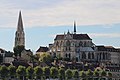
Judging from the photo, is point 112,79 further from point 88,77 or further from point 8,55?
point 8,55

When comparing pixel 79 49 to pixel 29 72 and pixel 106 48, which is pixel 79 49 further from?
pixel 29 72

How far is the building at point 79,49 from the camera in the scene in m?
124

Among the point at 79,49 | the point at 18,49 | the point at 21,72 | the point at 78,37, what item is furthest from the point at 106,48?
the point at 21,72

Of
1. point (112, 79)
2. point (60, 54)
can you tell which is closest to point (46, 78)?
point (112, 79)

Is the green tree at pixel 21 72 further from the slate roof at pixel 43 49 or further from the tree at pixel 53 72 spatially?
the slate roof at pixel 43 49

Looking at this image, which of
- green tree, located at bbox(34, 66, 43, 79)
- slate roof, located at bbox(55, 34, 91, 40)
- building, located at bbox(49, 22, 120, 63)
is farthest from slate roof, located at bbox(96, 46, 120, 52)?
green tree, located at bbox(34, 66, 43, 79)

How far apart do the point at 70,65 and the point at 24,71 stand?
81.9ft

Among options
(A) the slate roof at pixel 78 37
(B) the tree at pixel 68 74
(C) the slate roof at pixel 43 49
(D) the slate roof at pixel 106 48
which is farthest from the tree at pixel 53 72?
(D) the slate roof at pixel 106 48

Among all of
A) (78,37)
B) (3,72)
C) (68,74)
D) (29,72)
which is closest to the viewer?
(3,72)

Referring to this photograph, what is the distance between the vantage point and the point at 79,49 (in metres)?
127

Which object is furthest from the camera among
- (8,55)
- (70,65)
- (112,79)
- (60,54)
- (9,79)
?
(60,54)

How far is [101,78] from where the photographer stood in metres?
81.2

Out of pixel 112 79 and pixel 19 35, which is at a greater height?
pixel 19 35

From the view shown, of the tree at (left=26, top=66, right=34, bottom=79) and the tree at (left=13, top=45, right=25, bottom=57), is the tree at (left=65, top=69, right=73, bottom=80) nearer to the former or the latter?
the tree at (left=26, top=66, right=34, bottom=79)
